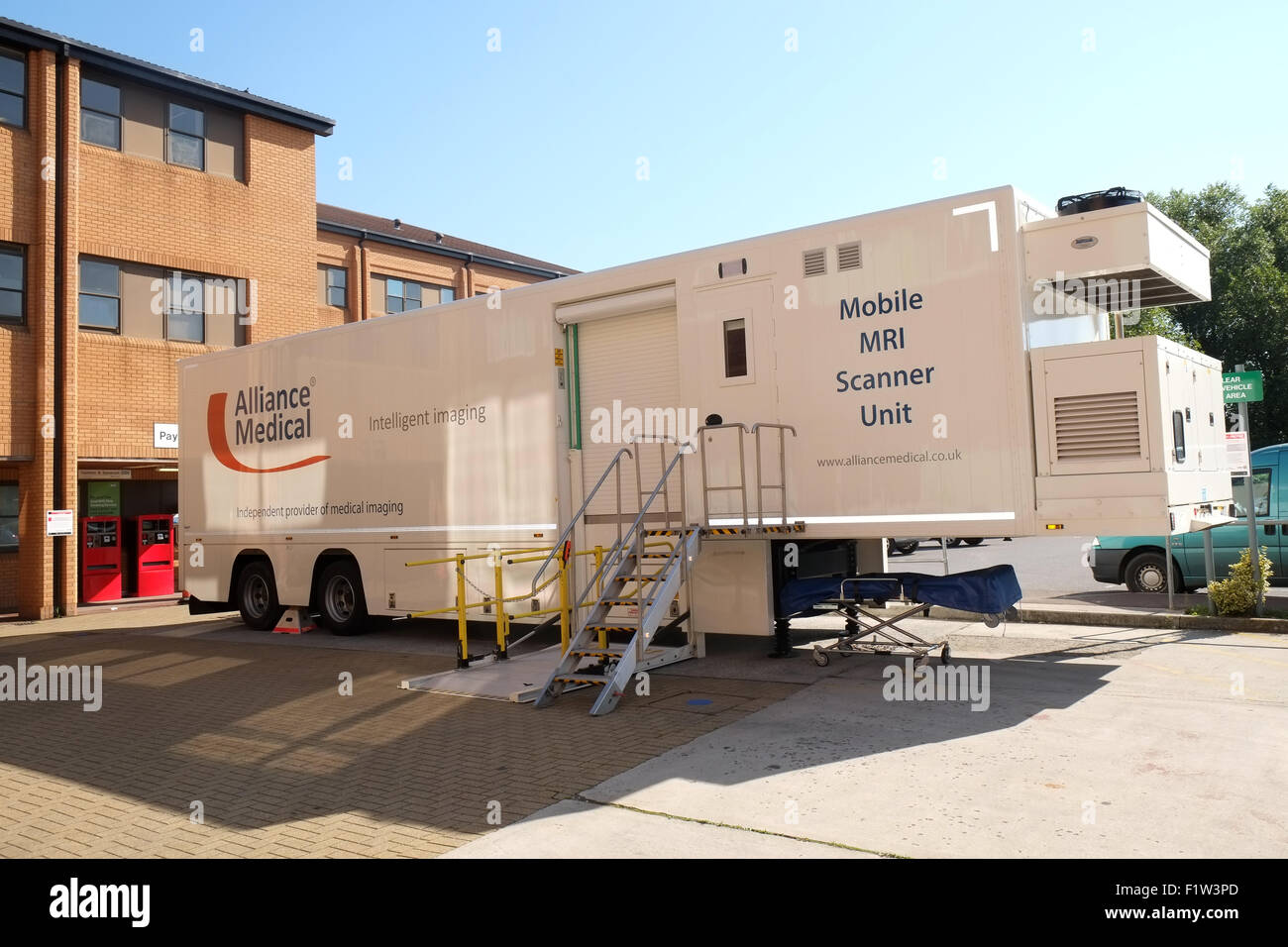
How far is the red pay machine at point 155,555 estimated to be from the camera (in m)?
21.0

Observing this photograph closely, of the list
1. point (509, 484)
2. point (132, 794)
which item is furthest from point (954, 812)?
point (509, 484)

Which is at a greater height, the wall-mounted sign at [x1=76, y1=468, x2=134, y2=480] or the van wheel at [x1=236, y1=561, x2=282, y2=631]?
the wall-mounted sign at [x1=76, y1=468, x2=134, y2=480]

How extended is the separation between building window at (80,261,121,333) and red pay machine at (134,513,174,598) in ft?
14.0

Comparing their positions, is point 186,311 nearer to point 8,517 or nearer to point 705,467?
point 8,517

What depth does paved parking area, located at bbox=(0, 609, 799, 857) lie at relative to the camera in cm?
548

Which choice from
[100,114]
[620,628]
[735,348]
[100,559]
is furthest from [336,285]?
[620,628]

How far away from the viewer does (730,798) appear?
565 centimetres

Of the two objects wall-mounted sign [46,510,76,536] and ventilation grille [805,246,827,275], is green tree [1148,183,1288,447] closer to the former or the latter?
ventilation grille [805,246,827,275]

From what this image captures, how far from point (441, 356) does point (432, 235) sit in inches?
971

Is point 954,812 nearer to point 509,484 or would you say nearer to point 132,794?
point 132,794

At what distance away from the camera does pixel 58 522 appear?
17.5m

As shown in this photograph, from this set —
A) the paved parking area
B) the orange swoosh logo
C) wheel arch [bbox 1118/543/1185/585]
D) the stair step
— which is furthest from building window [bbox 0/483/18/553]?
wheel arch [bbox 1118/543/1185/585]

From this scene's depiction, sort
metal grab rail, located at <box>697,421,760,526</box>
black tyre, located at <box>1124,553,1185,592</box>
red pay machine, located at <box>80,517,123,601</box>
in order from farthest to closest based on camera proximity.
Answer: red pay machine, located at <box>80,517,123,601</box> → black tyre, located at <box>1124,553,1185,592</box> → metal grab rail, located at <box>697,421,760,526</box>

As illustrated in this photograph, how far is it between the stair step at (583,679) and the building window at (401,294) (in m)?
23.2
